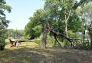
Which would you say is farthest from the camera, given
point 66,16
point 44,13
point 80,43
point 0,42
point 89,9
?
point 89,9

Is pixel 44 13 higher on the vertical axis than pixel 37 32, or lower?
higher

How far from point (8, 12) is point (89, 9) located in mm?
30248

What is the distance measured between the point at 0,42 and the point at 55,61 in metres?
11.0

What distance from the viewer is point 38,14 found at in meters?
62.2

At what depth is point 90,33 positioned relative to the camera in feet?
85.7

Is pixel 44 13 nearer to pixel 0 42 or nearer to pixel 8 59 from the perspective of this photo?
pixel 0 42

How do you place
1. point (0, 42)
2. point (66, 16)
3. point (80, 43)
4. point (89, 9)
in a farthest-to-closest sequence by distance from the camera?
1. point (89, 9)
2. point (66, 16)
3. point (80, 43)
4. point (0, 42)

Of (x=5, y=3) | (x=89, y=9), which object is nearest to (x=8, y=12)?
(x=5, y=3)

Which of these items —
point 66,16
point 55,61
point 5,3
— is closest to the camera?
point 55,61

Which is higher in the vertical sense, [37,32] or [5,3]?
[5,3]

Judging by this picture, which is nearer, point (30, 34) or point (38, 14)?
point (38, 14)

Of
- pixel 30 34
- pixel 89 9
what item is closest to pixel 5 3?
pixel 30 34

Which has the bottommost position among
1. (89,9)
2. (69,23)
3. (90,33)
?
(90,33)

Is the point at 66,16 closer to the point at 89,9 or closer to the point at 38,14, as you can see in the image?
the point at 38,14
